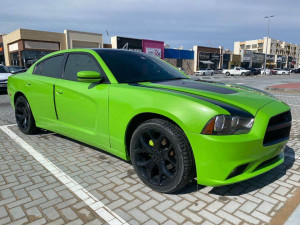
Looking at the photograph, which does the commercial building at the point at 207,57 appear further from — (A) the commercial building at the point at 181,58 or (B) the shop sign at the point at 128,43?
(B) the shop sign at the point at 128,43

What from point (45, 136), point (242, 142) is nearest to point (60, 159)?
point (45, 136)

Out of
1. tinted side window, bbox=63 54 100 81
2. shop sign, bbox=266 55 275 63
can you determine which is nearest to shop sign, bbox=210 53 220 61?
shop sign, bbox=266 55 275 63

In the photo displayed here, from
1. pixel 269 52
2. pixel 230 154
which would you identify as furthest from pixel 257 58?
pixel 230 154

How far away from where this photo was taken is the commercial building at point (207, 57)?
172 feet

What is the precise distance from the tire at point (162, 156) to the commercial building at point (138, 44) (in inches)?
1393

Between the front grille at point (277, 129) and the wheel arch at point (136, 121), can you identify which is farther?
the wheel arch at point (136, 121)

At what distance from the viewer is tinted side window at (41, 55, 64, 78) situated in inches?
154

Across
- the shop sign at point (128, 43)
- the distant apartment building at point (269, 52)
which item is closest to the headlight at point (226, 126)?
the shop sign at point (128, 43)

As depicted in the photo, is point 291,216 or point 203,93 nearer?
point 291,216

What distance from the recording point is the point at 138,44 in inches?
1577

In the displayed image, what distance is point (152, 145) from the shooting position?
2645mm

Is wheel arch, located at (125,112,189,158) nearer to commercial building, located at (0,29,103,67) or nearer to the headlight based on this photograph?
the headlight

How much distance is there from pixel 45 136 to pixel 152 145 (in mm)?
2944

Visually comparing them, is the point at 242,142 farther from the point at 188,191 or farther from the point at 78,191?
the point at 78,191
